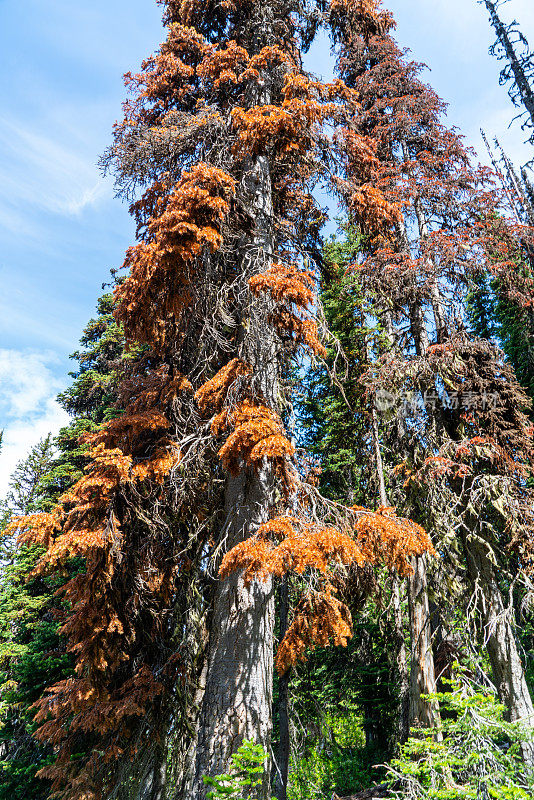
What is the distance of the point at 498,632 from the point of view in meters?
7.11

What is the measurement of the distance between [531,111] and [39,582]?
62.6 ft

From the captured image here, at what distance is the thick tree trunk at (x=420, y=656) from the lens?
7227 mm

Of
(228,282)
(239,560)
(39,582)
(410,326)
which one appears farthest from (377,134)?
(39,582)

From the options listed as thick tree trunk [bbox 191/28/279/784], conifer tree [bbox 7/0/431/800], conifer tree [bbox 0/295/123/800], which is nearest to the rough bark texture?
conifer tree [bbox 7/0/431/800]

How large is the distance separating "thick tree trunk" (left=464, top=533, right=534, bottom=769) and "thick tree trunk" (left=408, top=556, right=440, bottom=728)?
0.83 metres

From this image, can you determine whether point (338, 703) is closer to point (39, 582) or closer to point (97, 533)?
point (39, 582)

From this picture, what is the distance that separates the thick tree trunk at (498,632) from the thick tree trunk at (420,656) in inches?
32.5

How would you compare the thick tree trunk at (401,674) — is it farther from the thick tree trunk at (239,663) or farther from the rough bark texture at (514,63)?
the rough bark texture at (514,63)

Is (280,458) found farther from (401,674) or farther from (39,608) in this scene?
(39,608)

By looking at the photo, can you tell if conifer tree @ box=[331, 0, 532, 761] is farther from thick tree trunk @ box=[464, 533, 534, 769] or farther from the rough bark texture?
A: the rough bark texture

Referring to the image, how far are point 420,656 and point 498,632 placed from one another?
4.31 ft

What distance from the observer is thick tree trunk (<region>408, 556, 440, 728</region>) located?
723 cm

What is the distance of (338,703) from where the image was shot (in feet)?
47.5

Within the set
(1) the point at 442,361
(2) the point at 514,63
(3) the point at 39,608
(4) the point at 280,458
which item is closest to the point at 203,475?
(4) the point at 280,458
